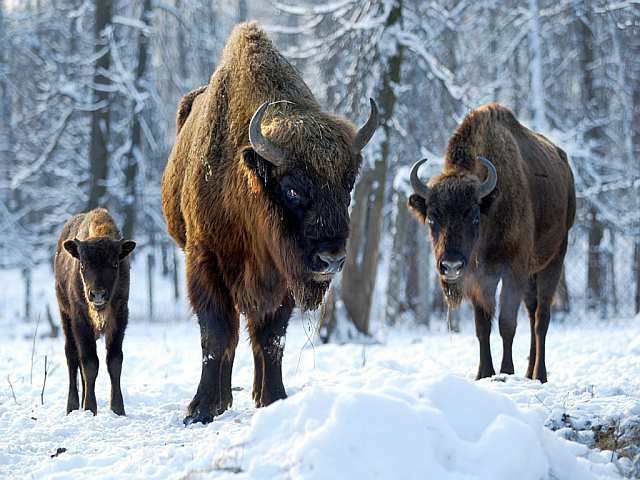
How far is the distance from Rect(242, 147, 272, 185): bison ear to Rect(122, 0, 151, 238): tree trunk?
12.5 meters

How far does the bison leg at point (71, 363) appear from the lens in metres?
7.09

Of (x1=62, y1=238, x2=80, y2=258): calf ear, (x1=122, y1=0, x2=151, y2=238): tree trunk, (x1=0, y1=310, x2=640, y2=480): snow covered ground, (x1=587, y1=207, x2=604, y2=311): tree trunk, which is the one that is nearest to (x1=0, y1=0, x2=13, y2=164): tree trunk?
(x1=122, y1=0, x2=151, y2=238): tree trunk

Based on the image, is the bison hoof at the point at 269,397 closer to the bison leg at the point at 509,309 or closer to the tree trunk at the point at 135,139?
the bison leg at the point at 509,309

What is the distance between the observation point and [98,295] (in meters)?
6.62

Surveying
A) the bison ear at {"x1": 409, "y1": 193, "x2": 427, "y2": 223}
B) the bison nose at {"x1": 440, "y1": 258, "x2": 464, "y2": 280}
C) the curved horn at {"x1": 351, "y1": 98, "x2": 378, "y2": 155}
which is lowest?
the bison nose at {"x1": 440, "y1": 258, "x2": 464, "y2": 280}

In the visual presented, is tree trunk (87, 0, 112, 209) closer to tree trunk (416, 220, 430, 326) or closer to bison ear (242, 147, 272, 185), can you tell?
tree trunk (416, 220, 430, 326)

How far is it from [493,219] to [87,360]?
3.98m

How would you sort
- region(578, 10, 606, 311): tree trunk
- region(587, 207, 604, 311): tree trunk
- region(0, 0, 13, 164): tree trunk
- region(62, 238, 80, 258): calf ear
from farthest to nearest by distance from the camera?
region(0, 0, 13, 164): tree trunk < region(587, 207, 604, 311): tree trunk < region(578, 10, 606, 311): tree trunk < region(62, 238, 80, 258): calf ear

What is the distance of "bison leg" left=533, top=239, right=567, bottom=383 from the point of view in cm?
810

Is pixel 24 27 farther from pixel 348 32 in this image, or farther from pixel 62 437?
pixel 62 437

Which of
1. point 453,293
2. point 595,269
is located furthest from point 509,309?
point 595,269

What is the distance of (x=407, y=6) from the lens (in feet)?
46.1

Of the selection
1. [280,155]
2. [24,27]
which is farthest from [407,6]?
[24,27]

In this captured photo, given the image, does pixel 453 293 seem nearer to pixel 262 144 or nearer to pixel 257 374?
pixel 257 374
